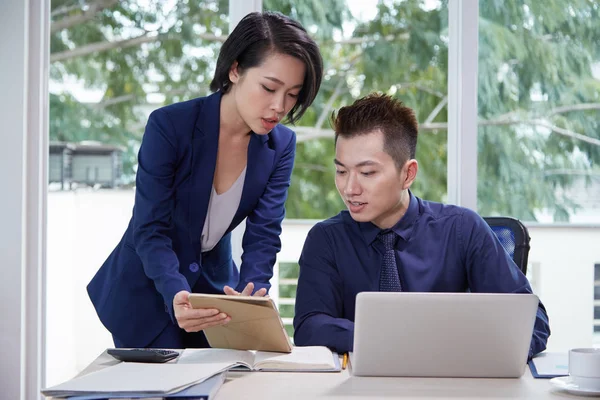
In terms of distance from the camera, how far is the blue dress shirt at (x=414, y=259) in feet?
6.66

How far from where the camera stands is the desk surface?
4.51 feet

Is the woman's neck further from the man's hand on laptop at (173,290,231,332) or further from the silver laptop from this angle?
the silver laptop

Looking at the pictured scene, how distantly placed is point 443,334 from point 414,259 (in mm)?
654

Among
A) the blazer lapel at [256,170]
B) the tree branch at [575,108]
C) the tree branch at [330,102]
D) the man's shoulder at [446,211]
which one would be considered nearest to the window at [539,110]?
the tree branch at [575,108]

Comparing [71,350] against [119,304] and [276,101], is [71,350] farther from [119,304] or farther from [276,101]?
[276,101]

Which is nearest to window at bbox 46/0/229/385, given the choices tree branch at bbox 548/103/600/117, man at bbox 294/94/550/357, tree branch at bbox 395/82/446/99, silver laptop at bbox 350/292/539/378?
tree branch at bbox 395/82/446/99

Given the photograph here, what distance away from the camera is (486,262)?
204 centimetres

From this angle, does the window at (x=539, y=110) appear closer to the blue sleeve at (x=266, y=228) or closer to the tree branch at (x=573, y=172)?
the tree branch at (x=573, y=172)

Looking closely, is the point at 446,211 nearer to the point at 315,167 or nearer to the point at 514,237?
the point at 514,237

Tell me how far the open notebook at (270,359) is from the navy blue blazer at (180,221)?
0.31 m

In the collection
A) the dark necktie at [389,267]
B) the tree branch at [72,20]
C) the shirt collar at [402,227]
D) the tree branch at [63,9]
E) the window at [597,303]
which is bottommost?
the window at [597,303]

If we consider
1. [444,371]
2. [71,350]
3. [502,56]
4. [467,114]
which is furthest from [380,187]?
[71,350]

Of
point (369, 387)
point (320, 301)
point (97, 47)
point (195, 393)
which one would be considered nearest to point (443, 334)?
point (369, 387)

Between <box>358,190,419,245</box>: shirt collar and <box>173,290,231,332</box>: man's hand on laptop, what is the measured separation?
531mm
